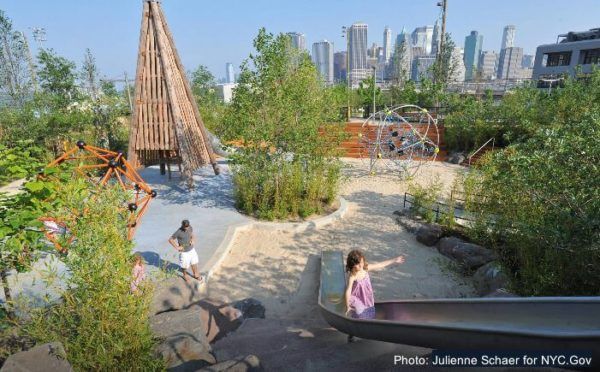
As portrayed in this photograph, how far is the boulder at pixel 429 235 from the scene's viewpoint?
8.24 metres

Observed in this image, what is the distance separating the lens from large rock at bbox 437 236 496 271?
6.88m

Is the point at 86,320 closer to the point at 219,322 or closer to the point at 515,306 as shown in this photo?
the point at 219,322

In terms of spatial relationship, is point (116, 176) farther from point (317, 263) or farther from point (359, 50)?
point (359, 50)

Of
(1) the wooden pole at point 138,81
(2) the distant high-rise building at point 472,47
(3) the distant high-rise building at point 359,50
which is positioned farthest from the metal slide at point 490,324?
(2) the distant high-rise building at point 472,47

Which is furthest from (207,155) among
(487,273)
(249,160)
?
(487,273)

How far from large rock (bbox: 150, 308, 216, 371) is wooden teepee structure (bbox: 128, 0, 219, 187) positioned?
256 inches

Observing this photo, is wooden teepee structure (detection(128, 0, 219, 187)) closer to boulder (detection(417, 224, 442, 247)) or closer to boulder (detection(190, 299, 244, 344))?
boulder (detection(190, 299, 244, 344))

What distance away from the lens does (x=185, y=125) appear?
10.5 m

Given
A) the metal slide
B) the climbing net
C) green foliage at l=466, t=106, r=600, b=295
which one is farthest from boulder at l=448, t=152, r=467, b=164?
the metal slide

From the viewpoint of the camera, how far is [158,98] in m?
10.1

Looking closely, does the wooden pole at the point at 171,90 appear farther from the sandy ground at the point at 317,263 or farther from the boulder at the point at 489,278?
the boulder at the point at 489,278

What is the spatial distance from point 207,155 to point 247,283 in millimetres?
6136

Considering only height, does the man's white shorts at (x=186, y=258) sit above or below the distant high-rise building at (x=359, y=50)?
below

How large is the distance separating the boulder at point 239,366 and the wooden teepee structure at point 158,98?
7.77 m
